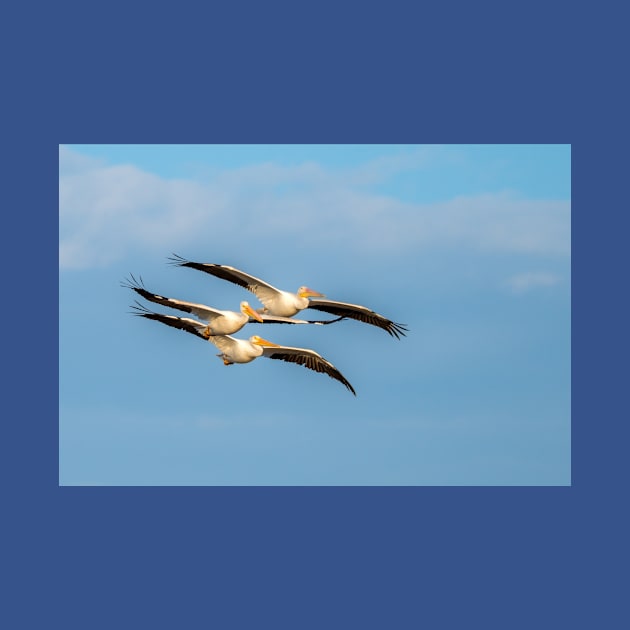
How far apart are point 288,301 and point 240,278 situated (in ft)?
3.13

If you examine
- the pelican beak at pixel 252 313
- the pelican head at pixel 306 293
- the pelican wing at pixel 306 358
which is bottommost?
the pelican wing at pixel 306 358

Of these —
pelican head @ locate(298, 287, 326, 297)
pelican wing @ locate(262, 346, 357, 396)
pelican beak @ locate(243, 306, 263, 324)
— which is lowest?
pelican wing @ locate(262, 346, 357, 396)

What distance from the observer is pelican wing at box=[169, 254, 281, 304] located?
67.3 feet

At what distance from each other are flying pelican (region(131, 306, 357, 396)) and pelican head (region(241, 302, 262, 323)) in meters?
0.53

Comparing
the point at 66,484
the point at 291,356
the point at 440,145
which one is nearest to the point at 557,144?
the point at 440,145

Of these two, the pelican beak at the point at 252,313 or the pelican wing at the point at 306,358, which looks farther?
the pelican wing at the point at 306,358

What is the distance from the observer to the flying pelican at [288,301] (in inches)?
814

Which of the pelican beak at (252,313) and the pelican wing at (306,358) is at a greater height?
the pelican beak at (252,313)

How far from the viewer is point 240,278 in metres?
20.9

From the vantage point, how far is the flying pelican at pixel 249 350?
21.2m

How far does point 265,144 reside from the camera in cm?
2114

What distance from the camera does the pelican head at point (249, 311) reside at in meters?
21.2

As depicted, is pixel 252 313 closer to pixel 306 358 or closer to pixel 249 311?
pixel 249 311

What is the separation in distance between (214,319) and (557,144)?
6552 mm
